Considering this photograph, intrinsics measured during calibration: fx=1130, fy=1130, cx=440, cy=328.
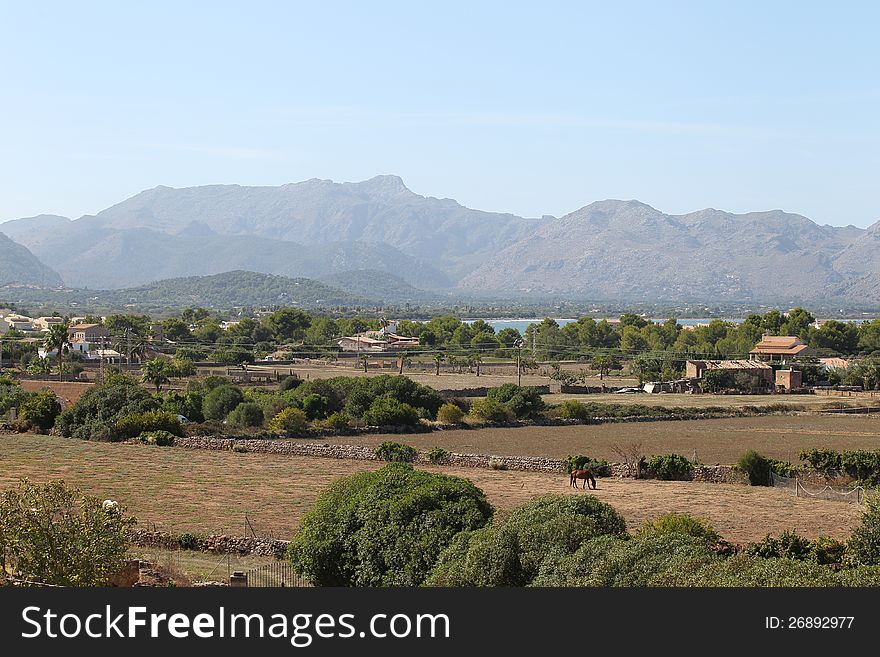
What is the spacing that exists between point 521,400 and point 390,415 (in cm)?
797

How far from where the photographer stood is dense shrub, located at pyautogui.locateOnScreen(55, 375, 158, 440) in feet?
153

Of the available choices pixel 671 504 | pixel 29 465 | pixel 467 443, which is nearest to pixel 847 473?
pixel 671 504

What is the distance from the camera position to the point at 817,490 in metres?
31.0

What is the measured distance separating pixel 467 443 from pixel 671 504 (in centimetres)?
1784

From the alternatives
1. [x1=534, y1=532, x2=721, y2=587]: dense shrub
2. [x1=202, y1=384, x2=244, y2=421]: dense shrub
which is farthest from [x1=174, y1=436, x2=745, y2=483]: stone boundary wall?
[x1=534, y1=532, x2=721, y2=587]: dense shrub

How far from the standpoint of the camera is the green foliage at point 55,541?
1533cm

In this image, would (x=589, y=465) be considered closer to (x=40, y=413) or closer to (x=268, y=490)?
(x=268, y=490)

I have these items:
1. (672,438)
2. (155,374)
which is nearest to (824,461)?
(672,438)

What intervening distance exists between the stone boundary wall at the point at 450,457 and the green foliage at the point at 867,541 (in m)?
15.5

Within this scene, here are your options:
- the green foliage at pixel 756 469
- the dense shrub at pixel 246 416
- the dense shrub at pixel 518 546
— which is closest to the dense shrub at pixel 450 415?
the dense shrub at pixel 246 416

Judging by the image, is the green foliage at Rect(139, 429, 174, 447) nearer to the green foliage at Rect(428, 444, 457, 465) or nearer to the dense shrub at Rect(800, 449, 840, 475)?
the green foliage at Rect(428, 444, 457, 465)

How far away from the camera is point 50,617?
30.8 ft

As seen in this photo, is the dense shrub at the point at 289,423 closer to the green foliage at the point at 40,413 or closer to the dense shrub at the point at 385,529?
the green foliage at the point at 40,413

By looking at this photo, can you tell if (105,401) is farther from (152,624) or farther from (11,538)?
(152,624)
